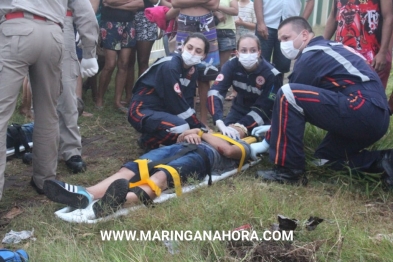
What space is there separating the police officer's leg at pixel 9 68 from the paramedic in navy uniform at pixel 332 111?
1850 millimetres

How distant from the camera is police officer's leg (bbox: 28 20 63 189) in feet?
12.7

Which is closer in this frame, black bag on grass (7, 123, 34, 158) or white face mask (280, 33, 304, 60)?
white face mask (280, 33, 304, 60)

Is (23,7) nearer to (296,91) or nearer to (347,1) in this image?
(296,91)

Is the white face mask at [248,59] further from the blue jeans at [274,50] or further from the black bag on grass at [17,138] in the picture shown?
the black bag on grass at [17,138]

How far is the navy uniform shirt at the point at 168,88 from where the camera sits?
5234 mm

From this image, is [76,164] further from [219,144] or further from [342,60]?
[342,60]

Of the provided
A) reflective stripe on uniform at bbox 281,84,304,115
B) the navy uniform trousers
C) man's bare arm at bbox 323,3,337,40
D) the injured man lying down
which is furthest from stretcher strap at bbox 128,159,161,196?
man's bare arm at bbox 323,3,337,40

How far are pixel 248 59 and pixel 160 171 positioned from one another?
184 cm

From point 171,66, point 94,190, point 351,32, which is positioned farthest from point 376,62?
point 94,190

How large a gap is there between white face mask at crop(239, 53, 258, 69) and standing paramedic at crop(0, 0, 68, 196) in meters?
1.84

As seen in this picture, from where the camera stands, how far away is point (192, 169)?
4.13 meters

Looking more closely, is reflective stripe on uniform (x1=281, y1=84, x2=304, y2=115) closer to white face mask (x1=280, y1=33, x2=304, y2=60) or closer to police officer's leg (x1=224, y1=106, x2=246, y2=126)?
white face mask (x1=280, y1=33, x2=304, y2=60)

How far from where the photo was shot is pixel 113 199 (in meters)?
3.50

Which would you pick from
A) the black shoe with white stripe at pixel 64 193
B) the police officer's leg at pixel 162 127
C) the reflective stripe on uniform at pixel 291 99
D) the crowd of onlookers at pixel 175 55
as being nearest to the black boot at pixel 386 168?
the reflective stripe on uniform at pixel 291 99
